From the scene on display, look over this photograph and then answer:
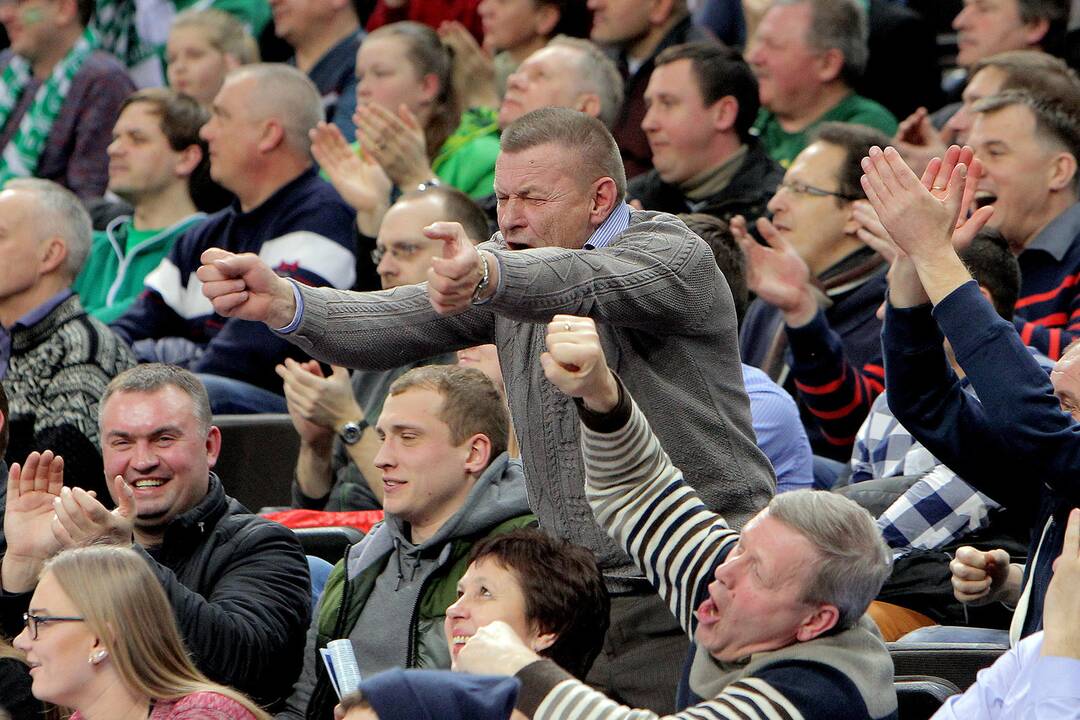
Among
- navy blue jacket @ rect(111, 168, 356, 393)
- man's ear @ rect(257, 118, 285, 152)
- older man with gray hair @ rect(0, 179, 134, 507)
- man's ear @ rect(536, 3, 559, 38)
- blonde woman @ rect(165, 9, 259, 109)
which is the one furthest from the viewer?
blonde woman @ rect(165, 9, 259, 109)

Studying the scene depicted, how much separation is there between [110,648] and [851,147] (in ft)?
9.47

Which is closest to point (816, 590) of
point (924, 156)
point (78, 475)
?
point (78, 475)

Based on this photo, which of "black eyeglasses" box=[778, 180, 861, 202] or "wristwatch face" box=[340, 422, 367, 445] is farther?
"black eyeglasses" box=[778, 180, 861, 202]

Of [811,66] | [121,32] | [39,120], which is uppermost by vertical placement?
[811,66]

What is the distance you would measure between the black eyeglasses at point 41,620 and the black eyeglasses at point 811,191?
276 centimetres

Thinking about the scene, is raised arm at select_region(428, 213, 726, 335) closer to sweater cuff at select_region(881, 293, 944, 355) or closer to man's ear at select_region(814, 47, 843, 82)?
sweater cuff at select_region(881, 293, 944, 355)

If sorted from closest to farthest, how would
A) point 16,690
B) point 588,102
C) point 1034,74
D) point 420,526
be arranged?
point 16,690
point 420,526
point 1034,74
point 588,102

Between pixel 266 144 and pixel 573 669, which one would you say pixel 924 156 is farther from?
pixel 573 669

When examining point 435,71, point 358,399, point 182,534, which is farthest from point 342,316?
point 435,71

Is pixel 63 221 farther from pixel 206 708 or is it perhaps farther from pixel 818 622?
pixel 818 622

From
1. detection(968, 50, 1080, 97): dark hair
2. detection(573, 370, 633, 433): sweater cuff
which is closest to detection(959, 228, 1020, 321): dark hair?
detection(968, 50, 1080, 97): dark hair

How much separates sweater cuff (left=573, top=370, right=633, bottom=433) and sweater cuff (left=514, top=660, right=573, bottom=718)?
0.43 metres

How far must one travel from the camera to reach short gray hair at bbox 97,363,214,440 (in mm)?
3902

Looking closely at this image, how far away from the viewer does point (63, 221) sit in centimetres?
528
